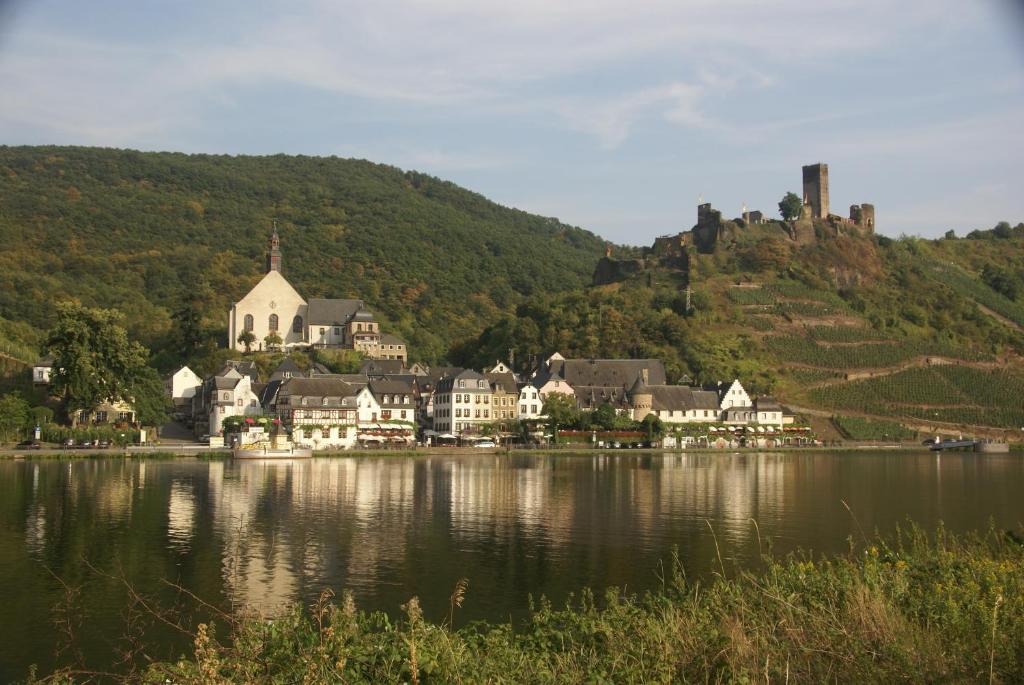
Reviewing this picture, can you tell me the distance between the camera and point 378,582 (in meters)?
22.0

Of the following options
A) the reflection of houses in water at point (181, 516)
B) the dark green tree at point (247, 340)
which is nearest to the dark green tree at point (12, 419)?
the reflection of houses in water at point (181, 516)

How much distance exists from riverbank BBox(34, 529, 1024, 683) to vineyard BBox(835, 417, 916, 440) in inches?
3185

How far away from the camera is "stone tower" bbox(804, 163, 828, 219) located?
132 metres

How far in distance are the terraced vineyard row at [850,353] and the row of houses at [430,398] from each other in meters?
14.6

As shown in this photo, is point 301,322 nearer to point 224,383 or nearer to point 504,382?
point 224,383

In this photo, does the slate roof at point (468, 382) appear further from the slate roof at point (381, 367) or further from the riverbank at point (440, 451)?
the riverbank at point (440, 451)

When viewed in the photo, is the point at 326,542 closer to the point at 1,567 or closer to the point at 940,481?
the point at 1,567

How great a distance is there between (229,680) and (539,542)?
18547mm

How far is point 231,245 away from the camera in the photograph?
131375 millimetres

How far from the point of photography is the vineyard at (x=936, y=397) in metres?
97.1

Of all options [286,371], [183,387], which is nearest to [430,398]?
[286,371]

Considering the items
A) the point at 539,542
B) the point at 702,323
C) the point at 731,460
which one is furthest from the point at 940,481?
the point at 702,323

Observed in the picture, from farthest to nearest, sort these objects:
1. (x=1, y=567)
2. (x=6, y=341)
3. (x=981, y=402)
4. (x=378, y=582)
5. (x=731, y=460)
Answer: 1. (x=981, y=402)
2. (x=6, y=341)
3. (x=731, y=460)
4. (x=1, y=567)
5. (x=378, y=582)

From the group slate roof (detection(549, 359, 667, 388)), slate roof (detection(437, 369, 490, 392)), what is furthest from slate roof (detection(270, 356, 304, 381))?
slate roof (detection(549, 359, 667, 388))
